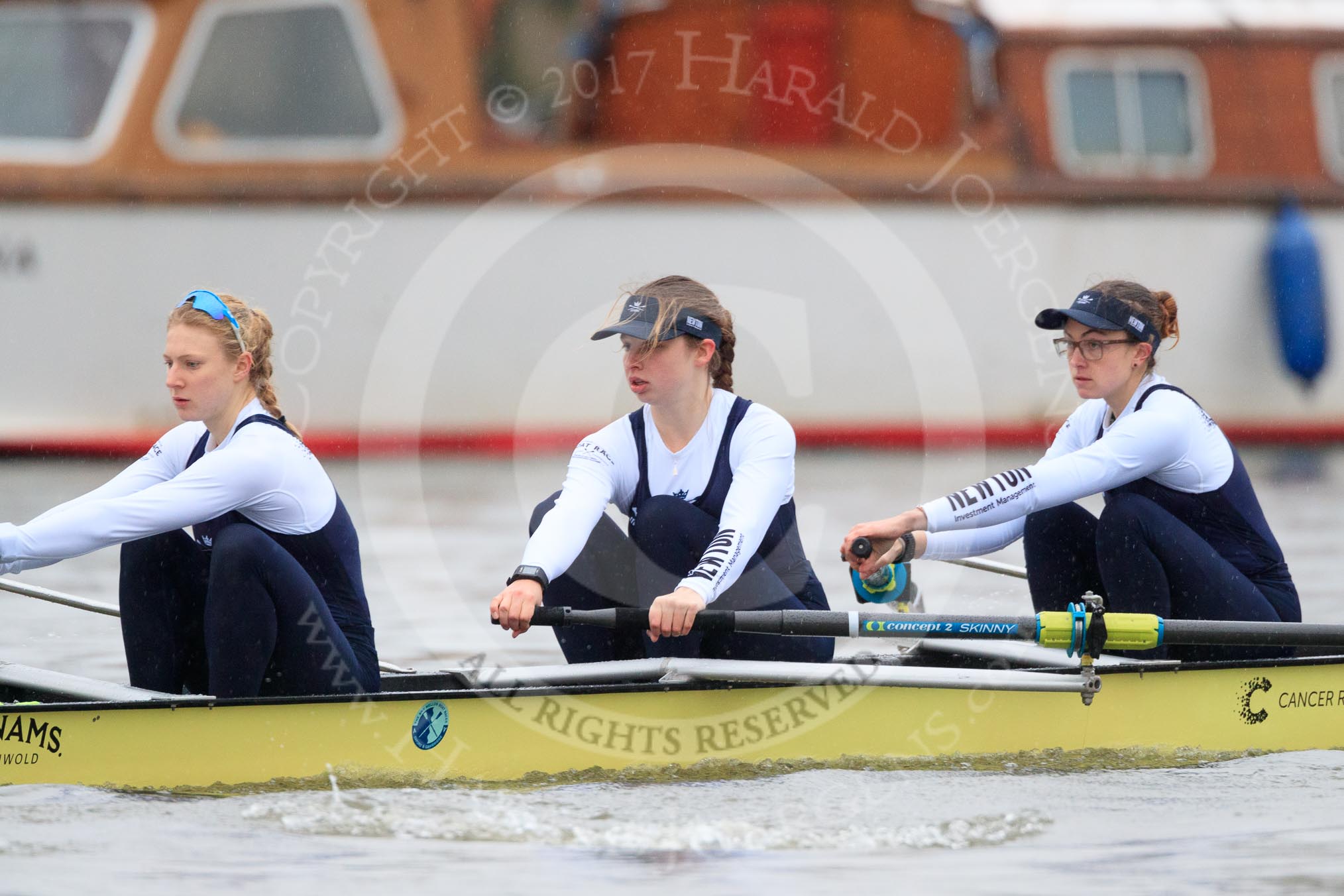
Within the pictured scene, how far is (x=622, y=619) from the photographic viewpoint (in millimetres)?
5359

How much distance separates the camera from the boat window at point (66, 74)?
13336 mm

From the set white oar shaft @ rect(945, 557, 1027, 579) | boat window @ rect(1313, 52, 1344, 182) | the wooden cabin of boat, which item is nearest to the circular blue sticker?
white oar shaft @ rect(945, 557, 1027, 579)

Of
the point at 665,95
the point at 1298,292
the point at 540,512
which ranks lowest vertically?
the point at 540,512

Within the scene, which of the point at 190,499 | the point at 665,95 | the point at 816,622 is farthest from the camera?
the point at 665,95

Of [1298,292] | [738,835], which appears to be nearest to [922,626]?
[738,835]

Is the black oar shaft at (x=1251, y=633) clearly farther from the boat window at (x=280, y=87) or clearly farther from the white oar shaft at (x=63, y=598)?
the boat window at (x=280, y=87)

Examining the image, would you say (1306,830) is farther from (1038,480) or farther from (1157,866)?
(1038,480)

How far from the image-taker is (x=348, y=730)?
5164 millimetres

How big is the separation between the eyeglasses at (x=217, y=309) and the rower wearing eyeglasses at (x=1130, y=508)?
184 centimetres

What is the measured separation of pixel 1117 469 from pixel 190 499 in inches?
106

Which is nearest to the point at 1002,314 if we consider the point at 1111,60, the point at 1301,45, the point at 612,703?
the point at 1111,60

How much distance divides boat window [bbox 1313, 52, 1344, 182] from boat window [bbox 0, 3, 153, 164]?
916 cm

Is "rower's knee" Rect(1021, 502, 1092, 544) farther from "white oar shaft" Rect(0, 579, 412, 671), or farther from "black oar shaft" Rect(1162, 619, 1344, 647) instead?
"white oar shaft" Rect(0, 579, 412, 671)

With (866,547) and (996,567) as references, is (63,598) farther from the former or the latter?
(996,567)
